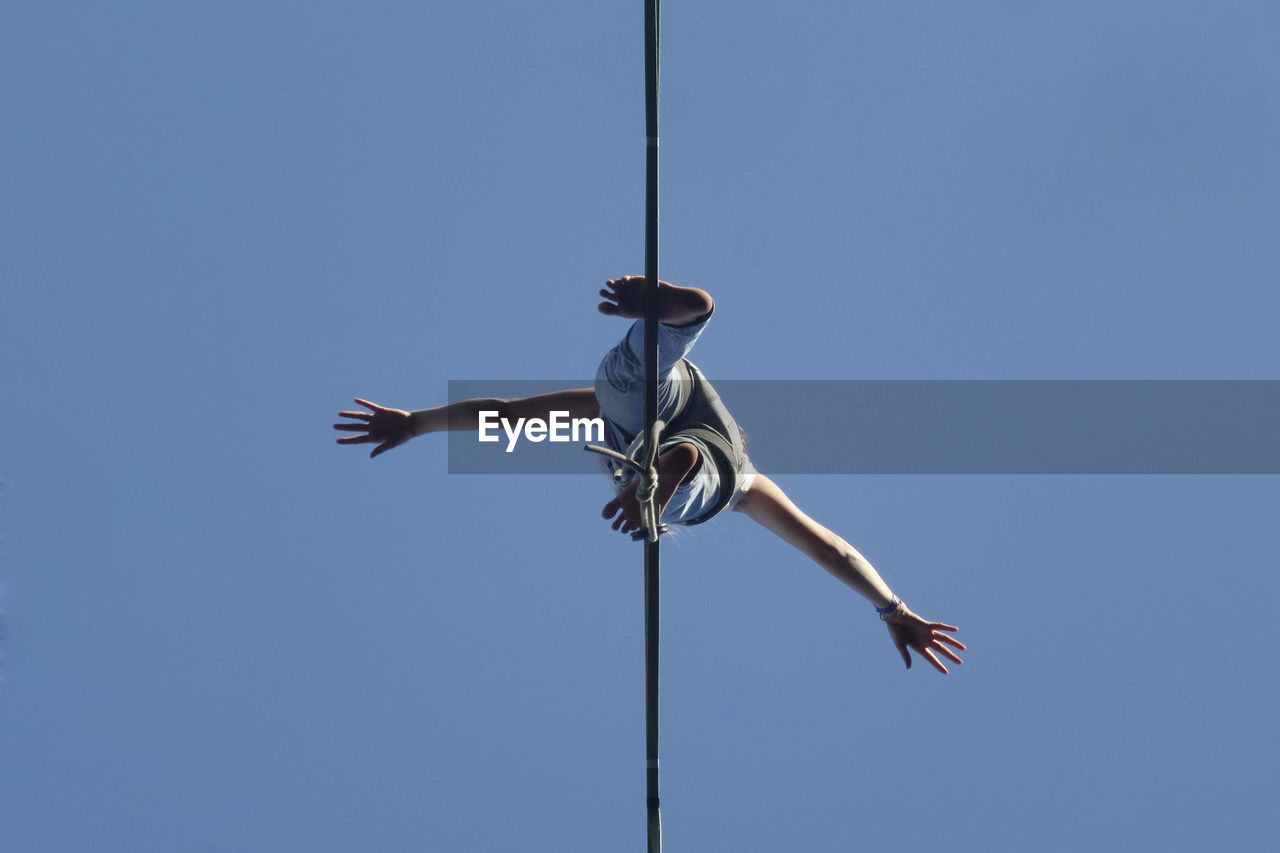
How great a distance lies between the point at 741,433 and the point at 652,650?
2251mm

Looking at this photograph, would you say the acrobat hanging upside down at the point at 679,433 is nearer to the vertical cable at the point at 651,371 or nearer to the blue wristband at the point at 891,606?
the blue wristband at the point at 891,606

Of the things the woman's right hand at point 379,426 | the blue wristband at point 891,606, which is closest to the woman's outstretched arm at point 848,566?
the blue wristband at point 891,606

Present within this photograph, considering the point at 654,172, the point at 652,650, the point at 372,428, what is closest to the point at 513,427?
the point at 372,428

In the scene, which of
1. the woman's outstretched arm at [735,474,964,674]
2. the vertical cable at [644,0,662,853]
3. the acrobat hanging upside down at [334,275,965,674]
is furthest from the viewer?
the woman's outstretched arm at [735,474,964,674]

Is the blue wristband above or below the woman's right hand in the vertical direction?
below

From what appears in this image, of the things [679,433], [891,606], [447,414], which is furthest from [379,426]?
[891,606]

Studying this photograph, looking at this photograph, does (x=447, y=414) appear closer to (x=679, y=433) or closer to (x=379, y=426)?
(x=379, y=426)

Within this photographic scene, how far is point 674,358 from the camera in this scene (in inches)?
209

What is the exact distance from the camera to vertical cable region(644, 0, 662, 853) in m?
3.88

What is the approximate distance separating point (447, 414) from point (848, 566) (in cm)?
245

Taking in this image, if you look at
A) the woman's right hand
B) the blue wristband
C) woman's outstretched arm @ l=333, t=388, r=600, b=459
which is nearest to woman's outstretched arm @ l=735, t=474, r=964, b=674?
the blue wristband

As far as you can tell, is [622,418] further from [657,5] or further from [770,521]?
[657,5]

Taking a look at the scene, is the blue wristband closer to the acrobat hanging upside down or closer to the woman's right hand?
the acrobat hanging upside down

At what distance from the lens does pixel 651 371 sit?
13.7 feet
